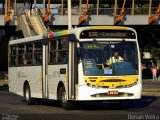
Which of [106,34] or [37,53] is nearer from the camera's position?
[106,34]

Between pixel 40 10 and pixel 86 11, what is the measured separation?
5554 millimetres

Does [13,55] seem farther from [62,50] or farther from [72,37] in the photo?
[72,37]

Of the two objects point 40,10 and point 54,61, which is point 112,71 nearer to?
point 54,61

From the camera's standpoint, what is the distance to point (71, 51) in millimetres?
21422

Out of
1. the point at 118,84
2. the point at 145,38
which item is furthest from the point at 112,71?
the point at 145,38

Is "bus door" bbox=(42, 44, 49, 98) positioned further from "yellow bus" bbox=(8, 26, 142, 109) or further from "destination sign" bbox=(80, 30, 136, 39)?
"destination sign" bbox=(80, 30, 136, 39)

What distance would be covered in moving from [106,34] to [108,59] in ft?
3.37

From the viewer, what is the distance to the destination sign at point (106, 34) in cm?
2134

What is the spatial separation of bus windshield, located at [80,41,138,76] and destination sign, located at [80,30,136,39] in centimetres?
30

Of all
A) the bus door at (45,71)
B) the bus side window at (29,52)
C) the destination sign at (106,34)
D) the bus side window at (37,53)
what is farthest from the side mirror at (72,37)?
the bus side window at (29,52)

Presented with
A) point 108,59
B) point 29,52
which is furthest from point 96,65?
point 29,52

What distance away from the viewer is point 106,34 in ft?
70.5

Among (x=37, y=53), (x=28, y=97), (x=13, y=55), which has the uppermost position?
(x=37, y=53)

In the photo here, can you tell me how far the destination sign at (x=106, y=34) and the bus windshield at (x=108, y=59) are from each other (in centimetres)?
30
